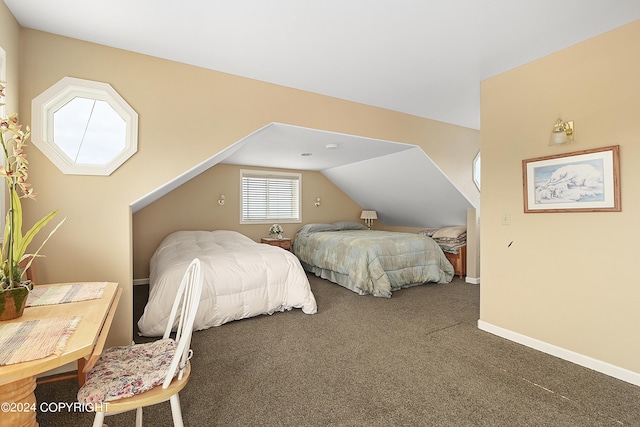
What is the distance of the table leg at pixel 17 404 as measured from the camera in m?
1.11

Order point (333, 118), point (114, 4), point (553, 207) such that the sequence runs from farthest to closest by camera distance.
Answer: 1. point (333, 118)
2. point (553, 207)
3. point (114, 4)

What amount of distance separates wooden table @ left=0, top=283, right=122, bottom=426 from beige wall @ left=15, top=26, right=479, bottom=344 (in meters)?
1.04

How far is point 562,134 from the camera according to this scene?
2.35 metres

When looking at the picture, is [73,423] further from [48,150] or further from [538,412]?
[538,412]

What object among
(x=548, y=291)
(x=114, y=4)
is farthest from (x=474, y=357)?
(x=114, y=4)

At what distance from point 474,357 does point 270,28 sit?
2.93 metres

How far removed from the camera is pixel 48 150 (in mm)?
2242

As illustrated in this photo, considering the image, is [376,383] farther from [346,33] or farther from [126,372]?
[346,33]

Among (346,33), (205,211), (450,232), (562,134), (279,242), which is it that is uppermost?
(346,33)

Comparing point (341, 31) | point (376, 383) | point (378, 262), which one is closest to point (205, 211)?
point (378, 262)

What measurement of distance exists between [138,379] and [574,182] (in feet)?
10.2

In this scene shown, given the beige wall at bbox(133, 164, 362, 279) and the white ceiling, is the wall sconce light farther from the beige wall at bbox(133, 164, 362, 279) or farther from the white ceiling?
the beige wall at bbox(133, 164, 362, 279)

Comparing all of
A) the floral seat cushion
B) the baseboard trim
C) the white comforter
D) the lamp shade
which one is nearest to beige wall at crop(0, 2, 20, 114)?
the white comforter

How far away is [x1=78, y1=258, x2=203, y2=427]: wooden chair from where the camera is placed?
1.20 metres
